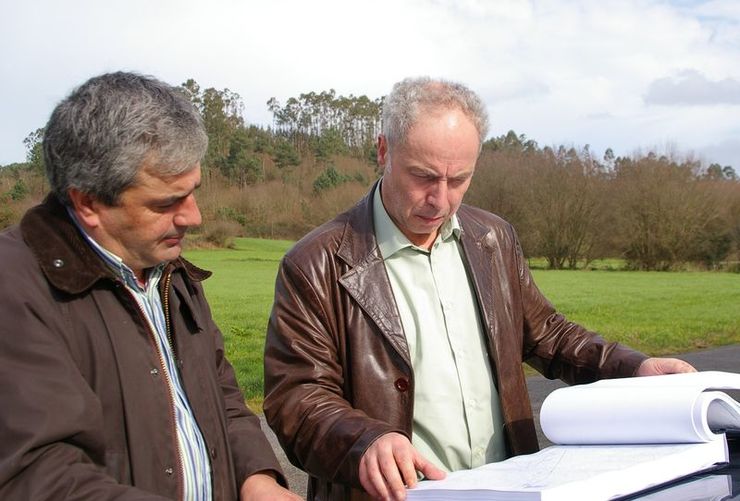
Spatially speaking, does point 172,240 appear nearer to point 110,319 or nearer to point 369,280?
point 110,319

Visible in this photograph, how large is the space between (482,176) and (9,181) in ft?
145

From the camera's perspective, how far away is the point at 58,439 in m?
1.75

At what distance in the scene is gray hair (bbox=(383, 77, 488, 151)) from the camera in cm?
262

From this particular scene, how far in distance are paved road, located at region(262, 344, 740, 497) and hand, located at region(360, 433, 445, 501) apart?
400cm

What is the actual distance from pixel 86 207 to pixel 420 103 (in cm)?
105

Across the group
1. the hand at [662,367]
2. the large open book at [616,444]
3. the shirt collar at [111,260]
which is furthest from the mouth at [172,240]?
the hand at [662,367]

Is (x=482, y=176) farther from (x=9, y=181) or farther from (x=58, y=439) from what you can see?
(x=58, y=439)

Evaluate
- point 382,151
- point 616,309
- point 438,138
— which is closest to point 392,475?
point 438,138

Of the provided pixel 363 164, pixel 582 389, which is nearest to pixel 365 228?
pixel 582 389

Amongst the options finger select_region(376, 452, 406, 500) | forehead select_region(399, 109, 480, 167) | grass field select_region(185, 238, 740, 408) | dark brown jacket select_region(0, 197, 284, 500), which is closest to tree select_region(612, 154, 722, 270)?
grass field select_region(185, 238, 740, 408)

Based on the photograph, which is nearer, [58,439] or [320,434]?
[58,439]

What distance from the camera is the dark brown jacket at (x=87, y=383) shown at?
1.73 m

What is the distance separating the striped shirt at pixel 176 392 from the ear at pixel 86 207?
0.14ft

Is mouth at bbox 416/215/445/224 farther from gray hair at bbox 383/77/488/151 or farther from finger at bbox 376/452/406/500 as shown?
finger at bbox 376/452/406/500
